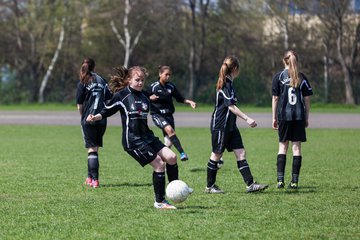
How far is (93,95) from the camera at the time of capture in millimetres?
11898

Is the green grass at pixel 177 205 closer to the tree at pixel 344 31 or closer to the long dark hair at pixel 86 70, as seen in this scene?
the long dark hair at pixel 86 70

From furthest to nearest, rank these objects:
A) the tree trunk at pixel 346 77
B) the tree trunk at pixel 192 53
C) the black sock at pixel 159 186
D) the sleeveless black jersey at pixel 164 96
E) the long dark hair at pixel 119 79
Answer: the tree trunk at pixel 192 53 → the tree trunk at pixel 346 77 → the sleeveless black jersey at pixel 164 96 → the long dark hair at pixel 119 79 → the black sock at pixel 159 186

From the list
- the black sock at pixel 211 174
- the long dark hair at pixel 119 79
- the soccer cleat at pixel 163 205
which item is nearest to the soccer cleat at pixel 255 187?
the black sock at pixel 211 174

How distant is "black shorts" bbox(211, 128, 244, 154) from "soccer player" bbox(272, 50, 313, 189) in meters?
0.82

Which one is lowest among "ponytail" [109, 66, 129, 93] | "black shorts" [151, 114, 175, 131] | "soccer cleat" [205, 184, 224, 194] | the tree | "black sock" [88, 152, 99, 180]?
"soccer cleat" [205, 184, 224, 194]

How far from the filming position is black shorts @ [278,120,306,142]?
36.8 ft

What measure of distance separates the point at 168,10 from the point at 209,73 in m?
4.85

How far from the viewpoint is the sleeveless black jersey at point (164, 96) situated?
44.9 feet

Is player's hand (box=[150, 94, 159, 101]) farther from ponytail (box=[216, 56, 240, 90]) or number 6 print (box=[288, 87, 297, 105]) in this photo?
number 6 print (box=[288, 87, 297, 105])

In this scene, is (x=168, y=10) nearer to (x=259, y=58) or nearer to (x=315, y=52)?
(x=259, y=58)

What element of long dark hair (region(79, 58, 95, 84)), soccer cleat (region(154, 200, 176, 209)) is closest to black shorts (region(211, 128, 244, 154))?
soccer cleat (region(154, 200, 176, 209))

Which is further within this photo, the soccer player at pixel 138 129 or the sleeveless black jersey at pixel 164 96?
the sleeveless black jersey at pixel 164 96

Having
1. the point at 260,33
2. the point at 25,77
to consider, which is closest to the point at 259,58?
the point at 260,33

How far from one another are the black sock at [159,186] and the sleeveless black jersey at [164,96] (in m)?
4.33
